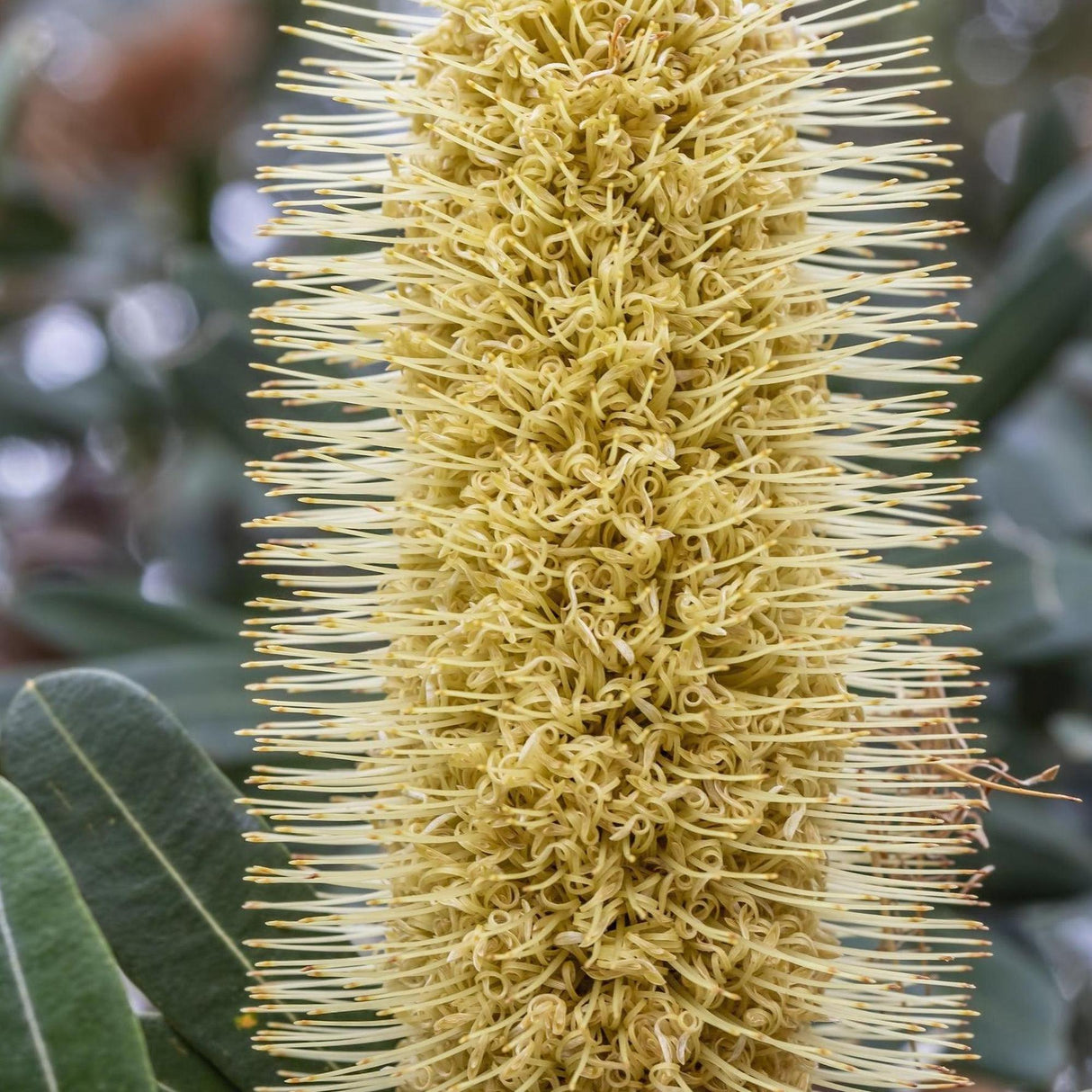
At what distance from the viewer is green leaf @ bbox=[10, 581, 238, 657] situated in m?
2.04

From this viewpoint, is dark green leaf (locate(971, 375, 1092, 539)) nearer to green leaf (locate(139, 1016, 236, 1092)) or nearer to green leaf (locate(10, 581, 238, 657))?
green leaf (locate(10, 581, 238, 657))

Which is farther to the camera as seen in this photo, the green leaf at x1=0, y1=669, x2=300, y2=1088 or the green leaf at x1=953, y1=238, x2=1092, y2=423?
the green leaf at x1=953, y1=238, x2=1092, y2=423

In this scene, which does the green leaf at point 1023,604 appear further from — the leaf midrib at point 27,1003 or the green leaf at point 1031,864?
the leaf midrib at point 27,1003

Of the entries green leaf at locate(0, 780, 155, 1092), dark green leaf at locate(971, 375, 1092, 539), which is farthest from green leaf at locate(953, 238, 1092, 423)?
green leaf at locate(0, 780, 155, 1092)

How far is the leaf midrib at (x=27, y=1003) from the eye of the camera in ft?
3.00

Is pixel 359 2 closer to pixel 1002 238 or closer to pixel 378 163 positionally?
pixel 1002 238

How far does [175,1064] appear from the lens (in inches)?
44.1

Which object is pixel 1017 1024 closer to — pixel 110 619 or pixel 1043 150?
pixel 110 619

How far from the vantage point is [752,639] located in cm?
102

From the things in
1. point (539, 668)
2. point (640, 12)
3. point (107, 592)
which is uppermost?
point (640, 12)

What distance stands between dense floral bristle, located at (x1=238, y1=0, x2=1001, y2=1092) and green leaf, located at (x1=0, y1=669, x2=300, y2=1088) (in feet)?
0.19

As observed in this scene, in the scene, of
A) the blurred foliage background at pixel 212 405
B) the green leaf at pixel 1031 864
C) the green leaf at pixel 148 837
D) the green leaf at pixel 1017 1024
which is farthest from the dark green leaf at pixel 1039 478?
the green leaf at pixel 148 837

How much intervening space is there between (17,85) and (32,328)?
1.25m

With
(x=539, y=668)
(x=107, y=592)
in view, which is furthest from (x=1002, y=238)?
(x=539, y=668)
